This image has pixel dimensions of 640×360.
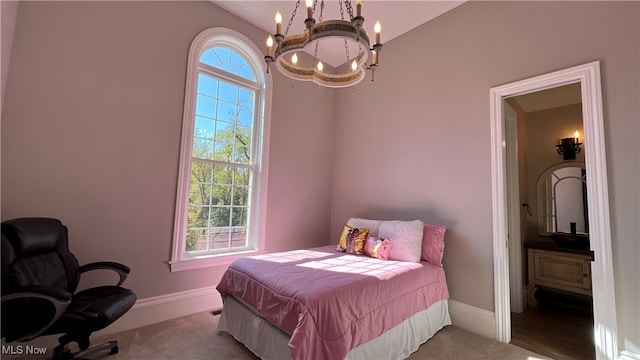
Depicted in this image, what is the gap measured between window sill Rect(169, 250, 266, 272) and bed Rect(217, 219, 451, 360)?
0.71m

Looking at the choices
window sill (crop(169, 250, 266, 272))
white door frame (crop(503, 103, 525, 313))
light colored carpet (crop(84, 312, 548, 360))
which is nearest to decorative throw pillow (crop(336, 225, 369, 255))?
light colored carpet (crop(84, 312, 548, 360))

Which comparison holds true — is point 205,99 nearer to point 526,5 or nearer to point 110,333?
point 110,333

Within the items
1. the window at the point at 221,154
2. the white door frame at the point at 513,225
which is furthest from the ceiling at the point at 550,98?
the window at the point at 221,154

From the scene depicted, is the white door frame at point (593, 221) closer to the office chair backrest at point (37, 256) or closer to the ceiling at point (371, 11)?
the ceiling at point (371, 11)

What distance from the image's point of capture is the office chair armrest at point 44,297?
1587 mm

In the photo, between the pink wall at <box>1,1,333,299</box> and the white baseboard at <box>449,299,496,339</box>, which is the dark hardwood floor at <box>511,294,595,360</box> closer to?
the white baseboard at <box>449,299,496,339</box>

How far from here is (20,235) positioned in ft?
6.25

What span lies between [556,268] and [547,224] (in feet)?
2.66

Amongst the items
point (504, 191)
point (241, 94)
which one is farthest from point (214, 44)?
point (504, 191)

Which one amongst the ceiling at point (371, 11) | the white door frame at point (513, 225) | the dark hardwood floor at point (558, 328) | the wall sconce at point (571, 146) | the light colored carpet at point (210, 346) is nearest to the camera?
the light colored carpet at point (210, 346)

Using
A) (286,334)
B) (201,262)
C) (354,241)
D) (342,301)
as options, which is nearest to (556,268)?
(354,241)

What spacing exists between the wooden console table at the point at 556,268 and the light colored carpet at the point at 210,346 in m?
1.37

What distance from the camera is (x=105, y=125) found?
98.7 inches

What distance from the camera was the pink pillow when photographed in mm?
2771
